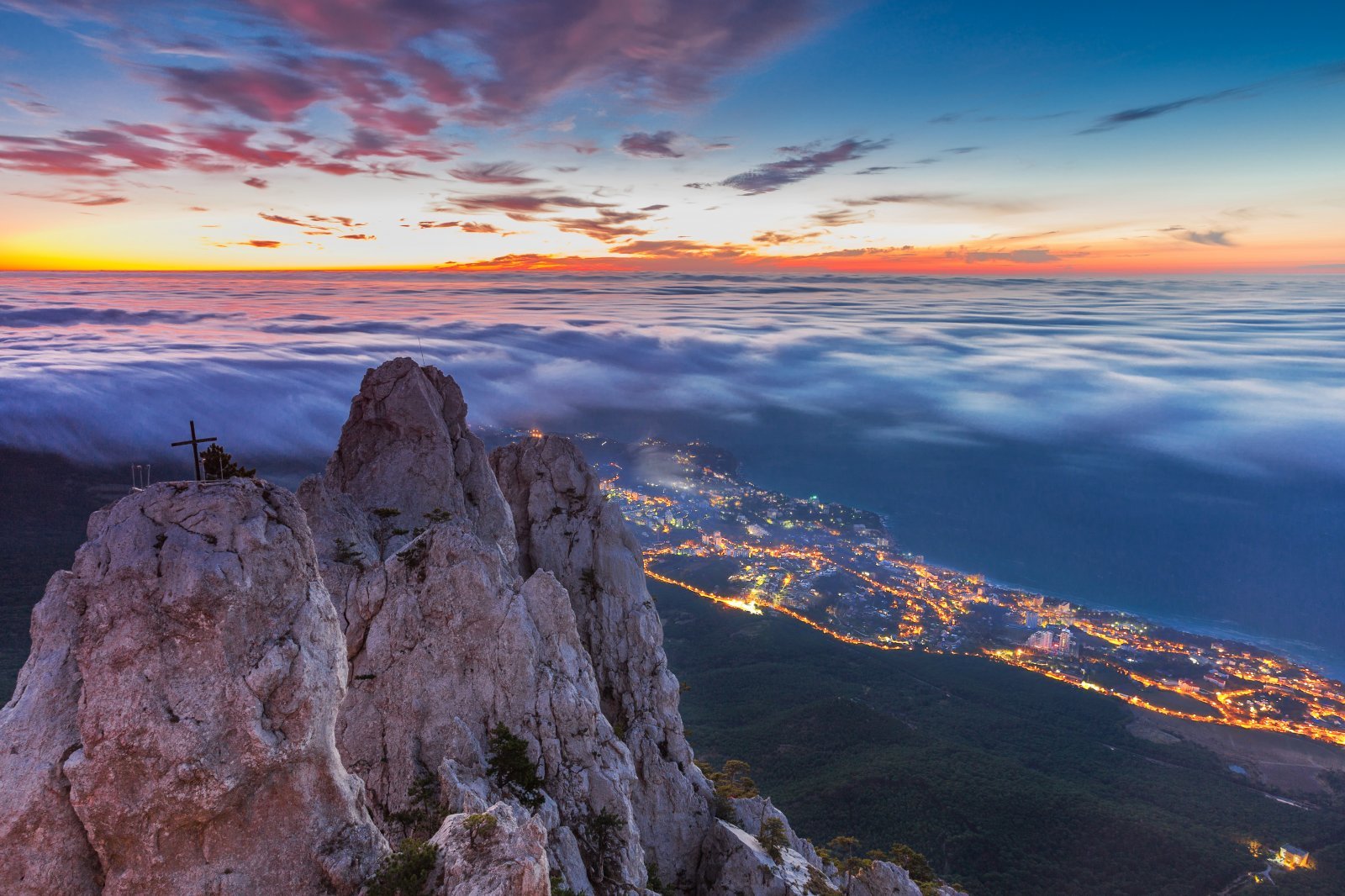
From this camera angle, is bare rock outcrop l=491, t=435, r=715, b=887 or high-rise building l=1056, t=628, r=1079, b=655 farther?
high-rise building l=1056, t=628, r=1079, b=655

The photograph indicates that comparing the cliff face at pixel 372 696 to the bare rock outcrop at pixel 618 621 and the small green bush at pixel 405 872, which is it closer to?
Answer: the bare rock outcrop at pixel 618 621

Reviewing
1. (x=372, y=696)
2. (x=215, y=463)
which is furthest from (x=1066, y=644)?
(x=215, y=463)

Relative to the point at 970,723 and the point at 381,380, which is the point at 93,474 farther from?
the point at 970,723

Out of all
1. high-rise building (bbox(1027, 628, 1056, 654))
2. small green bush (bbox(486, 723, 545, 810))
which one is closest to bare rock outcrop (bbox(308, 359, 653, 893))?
small green bush (bbox(486, 723, 545, 810))

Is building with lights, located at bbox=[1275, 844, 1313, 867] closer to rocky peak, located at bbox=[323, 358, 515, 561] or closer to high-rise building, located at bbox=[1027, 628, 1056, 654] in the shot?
high-rise building, located at bbox=[1027, 628, 1056, 654]

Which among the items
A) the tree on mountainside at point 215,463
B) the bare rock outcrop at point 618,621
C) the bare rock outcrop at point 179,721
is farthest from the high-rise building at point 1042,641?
the tree on mountainside at point 215,463

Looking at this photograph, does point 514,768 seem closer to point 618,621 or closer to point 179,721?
point 179,721
